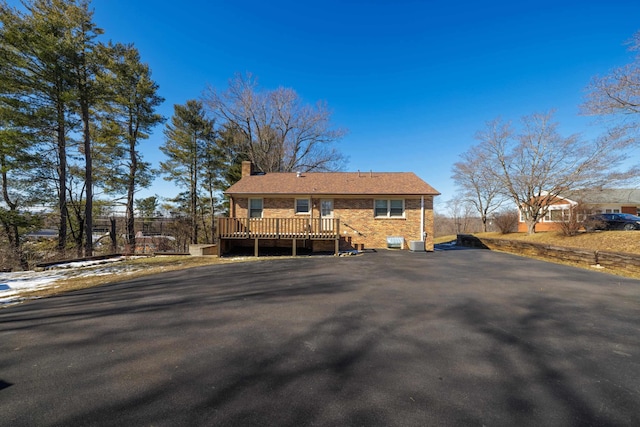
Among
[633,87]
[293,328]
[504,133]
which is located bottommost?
[293,328]

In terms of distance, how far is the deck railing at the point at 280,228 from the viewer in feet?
38.9

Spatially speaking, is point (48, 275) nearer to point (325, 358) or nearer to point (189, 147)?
point (325, 358)

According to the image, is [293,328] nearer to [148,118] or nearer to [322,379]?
[322,379]

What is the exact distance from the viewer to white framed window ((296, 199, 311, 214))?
1372 centimetres

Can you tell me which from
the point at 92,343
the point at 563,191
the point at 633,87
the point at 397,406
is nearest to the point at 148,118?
the point at 92,343

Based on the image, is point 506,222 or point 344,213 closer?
point 344,213

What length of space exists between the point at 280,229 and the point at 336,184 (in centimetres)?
440

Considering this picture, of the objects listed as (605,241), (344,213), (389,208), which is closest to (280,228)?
(344,213)

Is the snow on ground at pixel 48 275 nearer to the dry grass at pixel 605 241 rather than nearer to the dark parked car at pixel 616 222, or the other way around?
the dry grass at pixel 605 241

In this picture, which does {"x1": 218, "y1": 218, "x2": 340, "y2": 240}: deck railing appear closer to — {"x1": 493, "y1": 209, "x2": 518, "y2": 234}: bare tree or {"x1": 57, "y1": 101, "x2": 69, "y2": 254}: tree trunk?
{"x1": 57, "y1": 101, "x2": 69, "y2": 254}: tree trunk

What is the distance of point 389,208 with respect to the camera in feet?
44.2

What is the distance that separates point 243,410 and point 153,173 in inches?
866

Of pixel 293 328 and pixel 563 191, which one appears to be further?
pixel 563 191

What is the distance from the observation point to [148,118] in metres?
18.0
